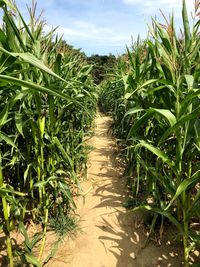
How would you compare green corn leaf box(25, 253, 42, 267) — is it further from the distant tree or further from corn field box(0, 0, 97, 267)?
the distant tree

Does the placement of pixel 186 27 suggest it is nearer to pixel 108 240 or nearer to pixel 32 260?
pixel 108 240

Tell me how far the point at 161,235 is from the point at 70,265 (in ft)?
2.61

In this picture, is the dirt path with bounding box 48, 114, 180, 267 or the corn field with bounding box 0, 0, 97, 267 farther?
the dirt path with bounding box 48, 114, 180, 267

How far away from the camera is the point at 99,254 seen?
92.2 inches

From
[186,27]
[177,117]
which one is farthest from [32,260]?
[186,27]

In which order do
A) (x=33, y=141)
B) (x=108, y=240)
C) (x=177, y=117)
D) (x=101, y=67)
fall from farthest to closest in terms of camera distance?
(x=101, y=67), (x=108, y=240), (x=33, y=141), (x=177, y=117)

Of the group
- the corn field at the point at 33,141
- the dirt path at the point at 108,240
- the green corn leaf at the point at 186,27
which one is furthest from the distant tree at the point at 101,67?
the green corn leaf at the point at 186,27

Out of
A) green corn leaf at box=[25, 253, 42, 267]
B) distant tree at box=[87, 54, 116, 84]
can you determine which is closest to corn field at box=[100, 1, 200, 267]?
green corn leaf at box=[25, 253, 42, 267]

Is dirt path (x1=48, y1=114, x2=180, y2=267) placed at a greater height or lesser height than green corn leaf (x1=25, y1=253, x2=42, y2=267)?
lesser

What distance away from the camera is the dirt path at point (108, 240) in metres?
2.25

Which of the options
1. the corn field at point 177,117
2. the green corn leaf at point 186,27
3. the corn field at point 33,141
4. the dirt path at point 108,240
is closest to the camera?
the corn field at point 177,117

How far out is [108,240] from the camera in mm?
2516

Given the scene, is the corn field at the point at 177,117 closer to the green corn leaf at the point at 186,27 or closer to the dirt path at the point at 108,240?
the green corn leaf at the point at 186,27

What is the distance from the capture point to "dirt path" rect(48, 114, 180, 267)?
225 centimetres
